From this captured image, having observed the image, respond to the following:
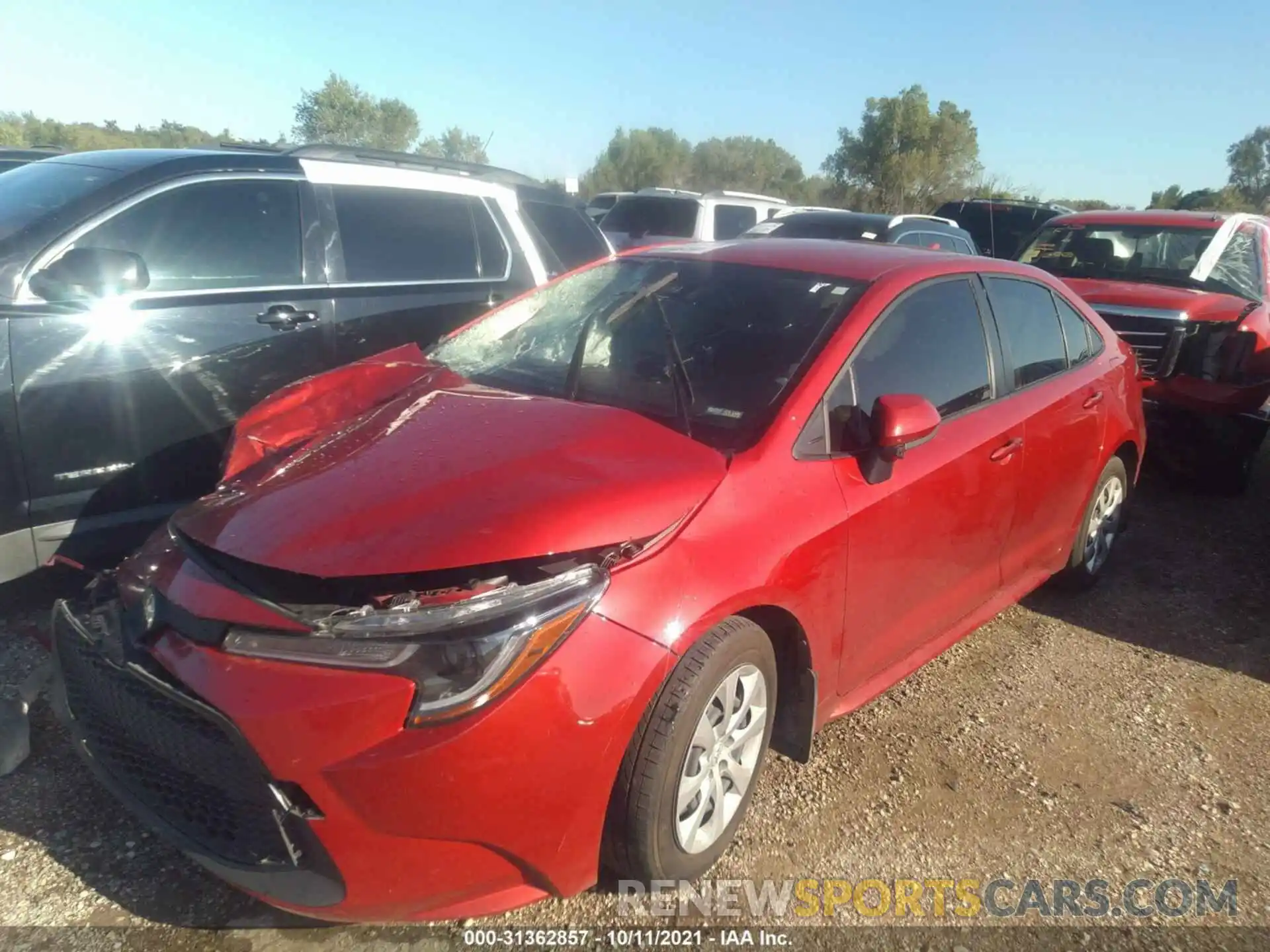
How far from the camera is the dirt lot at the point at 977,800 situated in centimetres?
242

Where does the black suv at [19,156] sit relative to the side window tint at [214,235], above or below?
above

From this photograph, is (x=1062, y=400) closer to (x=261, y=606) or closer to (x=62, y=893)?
(x=261, y=606)

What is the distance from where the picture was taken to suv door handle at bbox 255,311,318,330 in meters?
4.25

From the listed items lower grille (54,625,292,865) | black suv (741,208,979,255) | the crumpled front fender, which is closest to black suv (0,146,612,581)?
the crumpled front fender

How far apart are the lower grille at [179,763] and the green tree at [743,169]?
38253 mm

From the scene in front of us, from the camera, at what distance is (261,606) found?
2.14 m

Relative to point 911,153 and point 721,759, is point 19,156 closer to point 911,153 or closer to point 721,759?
point 721,759

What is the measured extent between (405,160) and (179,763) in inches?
153

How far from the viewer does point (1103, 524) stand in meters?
4.60

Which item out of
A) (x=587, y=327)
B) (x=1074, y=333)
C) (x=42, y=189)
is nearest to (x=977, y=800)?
(x=587, y=327)

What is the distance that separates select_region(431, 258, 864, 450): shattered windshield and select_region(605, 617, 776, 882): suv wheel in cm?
63

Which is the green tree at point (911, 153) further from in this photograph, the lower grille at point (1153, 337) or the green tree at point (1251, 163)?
the lower grille at point (1153, 337)

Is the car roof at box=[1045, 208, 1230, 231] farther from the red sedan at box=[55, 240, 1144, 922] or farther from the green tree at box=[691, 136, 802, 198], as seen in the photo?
the green tree at box=[691, 136, 802, 198]

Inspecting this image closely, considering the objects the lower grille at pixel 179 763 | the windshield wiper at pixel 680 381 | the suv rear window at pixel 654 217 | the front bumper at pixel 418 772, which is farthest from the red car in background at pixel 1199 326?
the suv rear window at pixel 654 217
